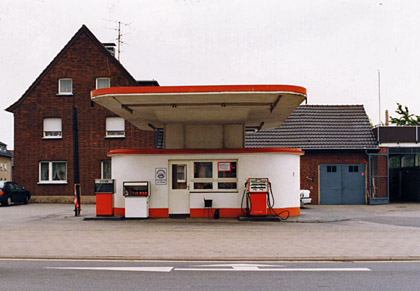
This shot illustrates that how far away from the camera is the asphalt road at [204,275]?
294 inches

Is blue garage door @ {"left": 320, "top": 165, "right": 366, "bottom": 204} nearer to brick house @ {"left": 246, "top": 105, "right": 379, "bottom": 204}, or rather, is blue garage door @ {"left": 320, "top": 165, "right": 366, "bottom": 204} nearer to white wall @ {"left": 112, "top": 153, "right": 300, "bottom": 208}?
brick house @ {"left": 246, "top": 105, "right": 379, "bottom": 204}

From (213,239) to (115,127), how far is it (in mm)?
19392

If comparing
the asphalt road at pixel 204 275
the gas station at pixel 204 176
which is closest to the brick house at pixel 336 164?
the gas station at pixel 204 176

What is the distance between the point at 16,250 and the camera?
11156mm

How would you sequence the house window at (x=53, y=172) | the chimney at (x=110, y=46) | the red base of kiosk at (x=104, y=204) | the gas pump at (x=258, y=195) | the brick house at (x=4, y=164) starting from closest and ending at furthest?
the gas pump at (x=258, y=195), the red base of kiosk at (x=104, y=204), the house window at (x=53, y=172), the chimney at (x=110, y=46), the brick house at (x=4, y=164)

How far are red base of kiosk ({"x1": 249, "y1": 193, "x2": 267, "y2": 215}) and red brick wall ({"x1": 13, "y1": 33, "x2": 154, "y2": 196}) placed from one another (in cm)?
1421

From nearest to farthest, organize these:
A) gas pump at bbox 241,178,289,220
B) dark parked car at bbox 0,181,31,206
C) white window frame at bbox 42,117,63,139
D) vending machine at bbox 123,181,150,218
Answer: gas pump at bbox 241,178,289,220
vending machine at bbox 123,181,150,218
dark parked car at bbox 0,181,31,206
white window frame at bbox 42,117,63,139

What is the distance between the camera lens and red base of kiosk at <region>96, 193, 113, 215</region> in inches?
721

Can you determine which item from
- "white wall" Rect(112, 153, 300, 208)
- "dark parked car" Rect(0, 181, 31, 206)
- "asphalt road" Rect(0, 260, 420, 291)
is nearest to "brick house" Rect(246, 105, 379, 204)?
"white wall" Rect(112, 153, 300, 208)

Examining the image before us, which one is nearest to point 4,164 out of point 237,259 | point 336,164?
point 336,164

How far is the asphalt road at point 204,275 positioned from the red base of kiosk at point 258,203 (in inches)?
296

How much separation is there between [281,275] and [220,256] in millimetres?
2247

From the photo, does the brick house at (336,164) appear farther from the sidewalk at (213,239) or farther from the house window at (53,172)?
the house window at (53,172)

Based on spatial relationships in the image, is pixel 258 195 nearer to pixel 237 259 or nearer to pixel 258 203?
pixel 258 203
